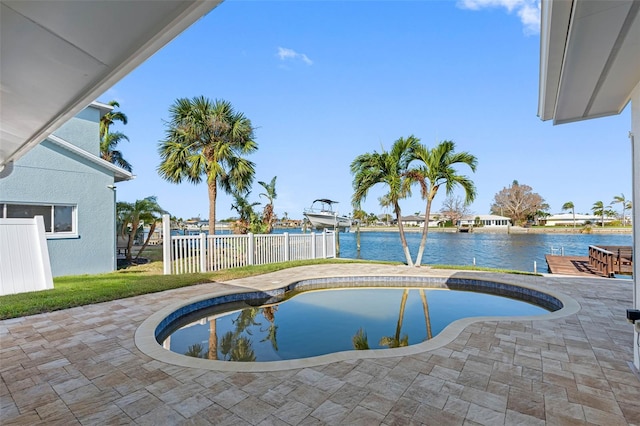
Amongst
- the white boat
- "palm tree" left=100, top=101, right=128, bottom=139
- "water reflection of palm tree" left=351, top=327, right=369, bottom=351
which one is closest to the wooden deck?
"water reflection of palm tree" left=351, top=327, right=369, bottom=351

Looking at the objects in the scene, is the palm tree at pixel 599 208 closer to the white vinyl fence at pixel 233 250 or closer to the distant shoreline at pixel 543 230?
the distant shoreline at pixel 543 230

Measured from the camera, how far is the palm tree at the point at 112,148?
1816 centimetres

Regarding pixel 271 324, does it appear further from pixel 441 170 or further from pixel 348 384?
pixel 441 170

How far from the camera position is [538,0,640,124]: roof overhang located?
5.87 feet

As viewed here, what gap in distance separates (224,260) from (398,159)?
6605 mm

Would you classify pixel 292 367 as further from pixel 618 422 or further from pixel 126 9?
pixel 126 9

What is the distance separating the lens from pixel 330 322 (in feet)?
18.0

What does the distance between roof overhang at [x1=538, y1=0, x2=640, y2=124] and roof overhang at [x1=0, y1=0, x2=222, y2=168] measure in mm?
2107

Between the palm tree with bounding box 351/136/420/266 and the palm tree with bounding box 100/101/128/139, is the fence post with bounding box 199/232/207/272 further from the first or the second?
the palm tree with bounding box 100/101/128/139

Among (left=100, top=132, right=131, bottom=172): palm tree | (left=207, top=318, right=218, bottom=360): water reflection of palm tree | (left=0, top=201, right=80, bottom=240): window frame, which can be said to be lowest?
(left=207, top=318, right=218, bottom=360): water reflection of palm tree

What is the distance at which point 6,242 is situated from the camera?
613 cm

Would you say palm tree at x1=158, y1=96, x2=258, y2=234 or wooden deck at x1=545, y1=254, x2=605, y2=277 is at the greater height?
palm tree at x1=158, y1=96, x2=258, y2=234

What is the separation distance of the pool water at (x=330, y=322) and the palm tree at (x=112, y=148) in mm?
16701

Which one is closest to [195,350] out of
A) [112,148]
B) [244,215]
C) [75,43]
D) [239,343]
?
[239,343]
